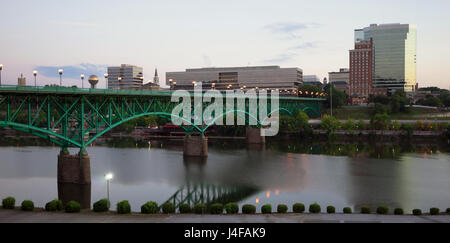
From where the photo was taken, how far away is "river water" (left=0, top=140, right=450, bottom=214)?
136 ft

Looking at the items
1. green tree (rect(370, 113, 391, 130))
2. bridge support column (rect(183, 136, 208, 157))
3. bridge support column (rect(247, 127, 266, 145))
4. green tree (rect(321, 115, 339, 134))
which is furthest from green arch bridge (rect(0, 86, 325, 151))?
green tree (rect(370, 113, 391, 130))

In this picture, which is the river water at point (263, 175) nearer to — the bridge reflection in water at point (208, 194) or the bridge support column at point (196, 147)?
the bridge reflection in water at point (208, 194)

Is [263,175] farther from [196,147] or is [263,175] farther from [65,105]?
[65,105]

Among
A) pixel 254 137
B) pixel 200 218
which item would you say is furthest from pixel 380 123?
pixel 200 218

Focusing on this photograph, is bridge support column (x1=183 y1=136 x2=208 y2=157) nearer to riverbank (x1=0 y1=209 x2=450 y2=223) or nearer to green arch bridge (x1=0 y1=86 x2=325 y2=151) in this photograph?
green arch bridge (x1=0 y1=86 x2=325 y2=151)

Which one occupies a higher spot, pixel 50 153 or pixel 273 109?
pixel 273 109

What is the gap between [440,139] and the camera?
104500 mm

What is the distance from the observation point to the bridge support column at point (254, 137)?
102 metres

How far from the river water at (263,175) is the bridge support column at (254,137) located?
14.6 metres
